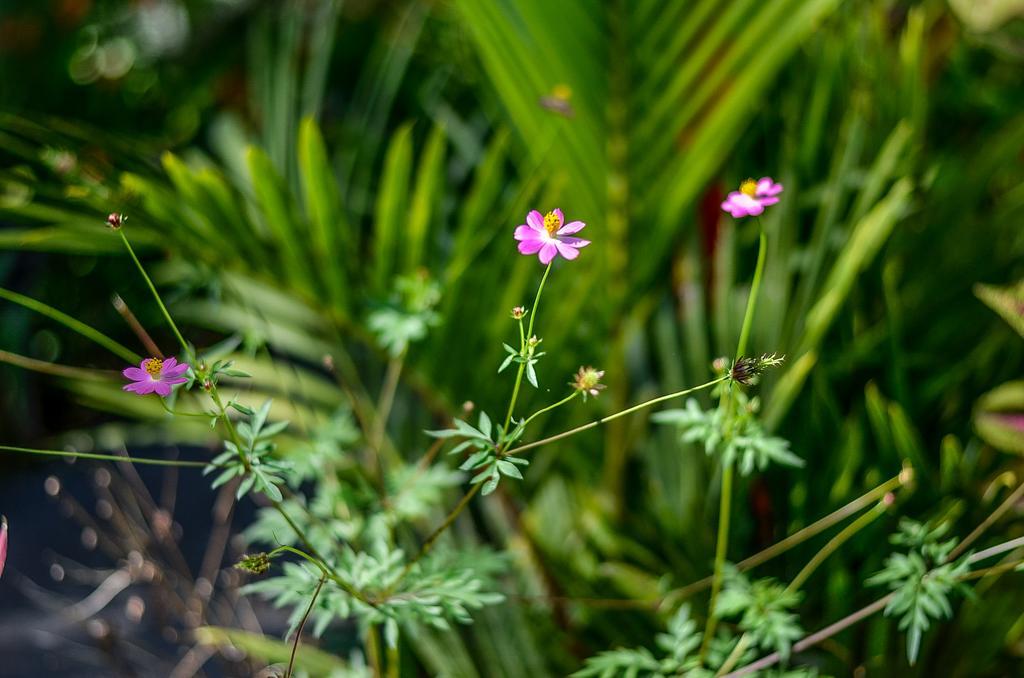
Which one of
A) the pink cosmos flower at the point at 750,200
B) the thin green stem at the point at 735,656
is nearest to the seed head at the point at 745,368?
the pink cosmos flower at the point at 750,200

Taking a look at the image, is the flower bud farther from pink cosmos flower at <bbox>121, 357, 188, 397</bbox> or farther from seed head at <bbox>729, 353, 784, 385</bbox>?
seed head at <bbox>729, 353, 784, 385</bbox>

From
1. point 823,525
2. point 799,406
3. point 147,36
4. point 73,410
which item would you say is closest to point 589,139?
point 799,406

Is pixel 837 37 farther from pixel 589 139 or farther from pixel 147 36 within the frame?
pixel 147 36

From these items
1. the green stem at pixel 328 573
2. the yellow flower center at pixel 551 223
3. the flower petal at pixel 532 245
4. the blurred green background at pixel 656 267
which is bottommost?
the green stem at pixel 328 573

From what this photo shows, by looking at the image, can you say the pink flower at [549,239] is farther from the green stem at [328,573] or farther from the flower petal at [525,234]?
the green stem at [328,573]

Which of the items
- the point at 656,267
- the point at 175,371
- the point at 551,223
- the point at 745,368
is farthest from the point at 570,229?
the point at 656,267
